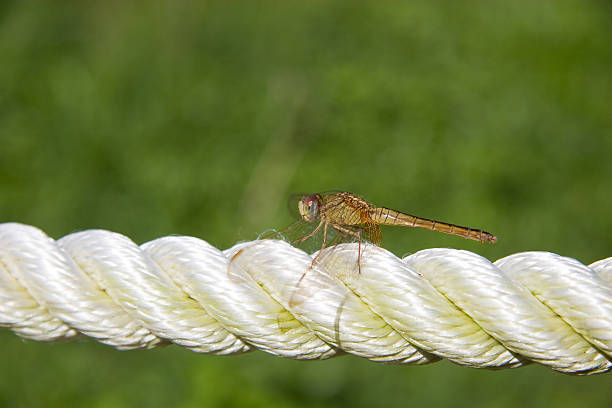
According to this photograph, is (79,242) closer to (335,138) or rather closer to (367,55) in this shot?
(335,138)

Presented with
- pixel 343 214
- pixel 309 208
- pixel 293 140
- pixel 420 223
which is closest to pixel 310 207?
pixel 309 208

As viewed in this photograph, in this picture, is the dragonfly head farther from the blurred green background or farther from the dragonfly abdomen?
the blurred green background

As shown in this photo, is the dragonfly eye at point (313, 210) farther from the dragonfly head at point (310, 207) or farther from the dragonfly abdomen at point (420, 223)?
the dragonfly abdomen at point (420, 223)

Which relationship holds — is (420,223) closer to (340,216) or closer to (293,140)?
(340,216)

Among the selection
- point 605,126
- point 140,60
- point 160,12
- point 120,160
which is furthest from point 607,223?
point 160,12

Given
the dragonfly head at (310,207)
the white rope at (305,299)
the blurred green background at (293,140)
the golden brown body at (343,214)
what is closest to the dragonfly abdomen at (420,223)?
the golden brown body at (343,214)
